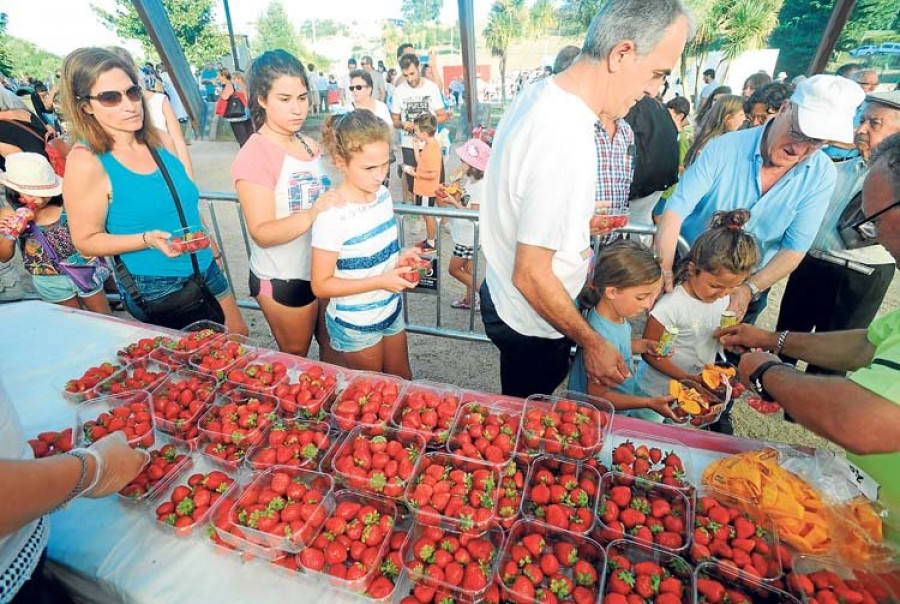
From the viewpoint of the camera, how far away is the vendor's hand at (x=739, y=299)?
2.58 meters

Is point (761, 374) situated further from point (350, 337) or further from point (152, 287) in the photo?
point (152, 287)

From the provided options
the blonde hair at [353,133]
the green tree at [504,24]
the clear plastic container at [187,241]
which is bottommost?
the clear plastic container at [187,241]

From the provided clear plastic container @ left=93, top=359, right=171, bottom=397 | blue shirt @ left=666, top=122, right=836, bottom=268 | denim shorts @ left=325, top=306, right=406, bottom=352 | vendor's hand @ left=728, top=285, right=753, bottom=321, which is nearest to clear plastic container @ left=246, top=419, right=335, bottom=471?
clear plastic container @ left=93, top=359, right=171, bottom=397

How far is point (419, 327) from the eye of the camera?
13.8 ft

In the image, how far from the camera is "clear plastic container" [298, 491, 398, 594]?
1.25 meters

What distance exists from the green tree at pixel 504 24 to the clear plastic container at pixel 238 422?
2290 centimetres

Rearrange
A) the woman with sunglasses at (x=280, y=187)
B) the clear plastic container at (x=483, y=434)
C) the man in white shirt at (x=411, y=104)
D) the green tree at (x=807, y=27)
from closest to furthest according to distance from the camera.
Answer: the clear plastic container at (x=483, y=434) → the woman with sunglasses at (x=280, y=187) → the man in white shirt at (x=411, y=104) → the green tree at (x=807, y=27)

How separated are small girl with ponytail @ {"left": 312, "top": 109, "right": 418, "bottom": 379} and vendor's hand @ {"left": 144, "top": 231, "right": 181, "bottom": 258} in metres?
0.77

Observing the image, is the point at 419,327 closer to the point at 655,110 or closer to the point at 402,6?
the point at 655,110

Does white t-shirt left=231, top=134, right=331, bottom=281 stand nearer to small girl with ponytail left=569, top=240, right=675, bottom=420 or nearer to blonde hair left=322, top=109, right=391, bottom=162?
blonde hair left=322, top=109, right=391, bottom=162

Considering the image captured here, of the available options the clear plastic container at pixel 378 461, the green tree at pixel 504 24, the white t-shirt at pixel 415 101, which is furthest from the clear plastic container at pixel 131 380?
the green tree at pixel 504 24

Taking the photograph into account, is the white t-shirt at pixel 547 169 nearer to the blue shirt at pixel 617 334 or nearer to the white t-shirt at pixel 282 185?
the blue shirt at pixel 617 334

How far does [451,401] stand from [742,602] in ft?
3.37

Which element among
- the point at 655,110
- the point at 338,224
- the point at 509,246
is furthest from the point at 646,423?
the point at 655,110
